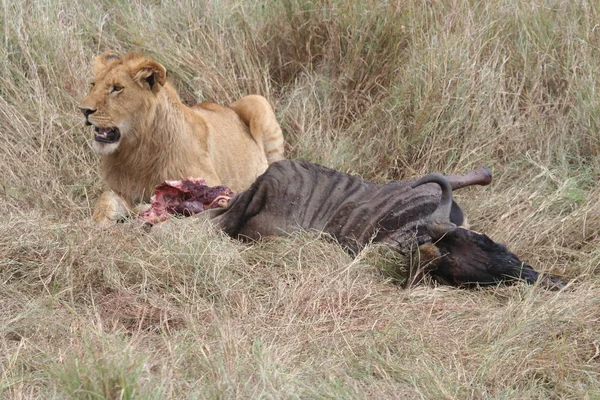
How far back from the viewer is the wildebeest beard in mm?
4645

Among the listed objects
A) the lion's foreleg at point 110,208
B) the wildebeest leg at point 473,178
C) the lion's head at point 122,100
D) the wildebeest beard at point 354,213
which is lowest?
the lion's foreleg at point 110,208

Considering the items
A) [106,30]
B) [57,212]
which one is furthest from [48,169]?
[106,30]

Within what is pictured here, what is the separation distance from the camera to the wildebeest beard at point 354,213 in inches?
183

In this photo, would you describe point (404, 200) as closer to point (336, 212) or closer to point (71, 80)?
point (336, 212)

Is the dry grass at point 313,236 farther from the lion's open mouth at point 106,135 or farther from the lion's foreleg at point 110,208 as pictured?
the lion's open mouth at point 106,135

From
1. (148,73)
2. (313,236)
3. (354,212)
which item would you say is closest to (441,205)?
(354,212)

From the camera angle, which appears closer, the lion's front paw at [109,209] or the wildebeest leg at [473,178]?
the wildebeest leg at [473,178]

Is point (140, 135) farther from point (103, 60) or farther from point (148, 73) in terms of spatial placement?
point (103, 60)

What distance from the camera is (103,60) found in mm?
6141

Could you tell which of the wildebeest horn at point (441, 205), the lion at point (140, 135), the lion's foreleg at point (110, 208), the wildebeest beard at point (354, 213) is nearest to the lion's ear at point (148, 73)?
the lion at point (140, 135)

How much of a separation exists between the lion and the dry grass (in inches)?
11.6

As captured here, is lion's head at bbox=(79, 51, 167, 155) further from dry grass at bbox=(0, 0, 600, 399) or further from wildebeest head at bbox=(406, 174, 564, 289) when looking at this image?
wildebeest head at bbox=(406, 174, 564, 289)

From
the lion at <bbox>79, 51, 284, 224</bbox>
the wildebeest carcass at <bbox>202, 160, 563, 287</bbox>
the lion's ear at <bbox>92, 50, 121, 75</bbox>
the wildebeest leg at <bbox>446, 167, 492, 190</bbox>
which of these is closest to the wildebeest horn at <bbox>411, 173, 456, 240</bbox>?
the wildebeest carcass at <bbox>202, 160, 563, 287</bbox>

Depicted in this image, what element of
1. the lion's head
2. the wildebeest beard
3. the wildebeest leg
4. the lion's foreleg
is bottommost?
the lion's foreleg
